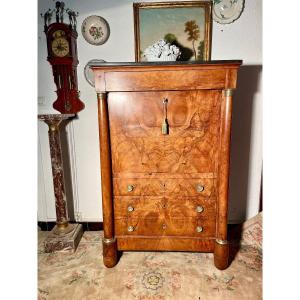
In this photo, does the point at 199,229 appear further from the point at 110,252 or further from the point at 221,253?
the point at 110,252

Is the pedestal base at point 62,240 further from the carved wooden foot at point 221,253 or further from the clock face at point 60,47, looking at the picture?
the clock face at point 60,47

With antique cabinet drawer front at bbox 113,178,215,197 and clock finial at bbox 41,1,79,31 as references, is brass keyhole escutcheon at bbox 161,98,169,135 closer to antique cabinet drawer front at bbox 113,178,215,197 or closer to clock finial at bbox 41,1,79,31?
antique cabinet drawer front at bbox 113,178,215,197

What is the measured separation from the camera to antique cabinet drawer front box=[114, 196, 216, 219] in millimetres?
1799

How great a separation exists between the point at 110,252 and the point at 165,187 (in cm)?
69

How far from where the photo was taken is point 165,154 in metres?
1.73

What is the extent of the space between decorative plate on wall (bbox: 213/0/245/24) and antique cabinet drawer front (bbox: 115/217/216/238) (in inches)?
68.7

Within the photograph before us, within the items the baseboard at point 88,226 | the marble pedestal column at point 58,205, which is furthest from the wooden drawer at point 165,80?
the baseboard at point 88,226

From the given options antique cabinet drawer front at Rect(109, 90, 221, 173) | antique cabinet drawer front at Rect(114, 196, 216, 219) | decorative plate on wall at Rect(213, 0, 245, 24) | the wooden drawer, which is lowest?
antique cabinet drawer front at Rect(114, 196, 216, 219)

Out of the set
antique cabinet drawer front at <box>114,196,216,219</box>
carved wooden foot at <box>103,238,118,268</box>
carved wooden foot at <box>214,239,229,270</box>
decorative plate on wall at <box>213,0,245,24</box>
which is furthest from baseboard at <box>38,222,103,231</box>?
decorative plate on wall at <box>213,0,245,24</box>

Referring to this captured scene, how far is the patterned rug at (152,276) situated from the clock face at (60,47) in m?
1.80

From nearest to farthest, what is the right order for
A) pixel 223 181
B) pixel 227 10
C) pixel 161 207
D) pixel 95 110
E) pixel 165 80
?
pixel 165 80 < pixel 223 181 < pixel 161 207 < pixel 227 10 < pixel 95 110

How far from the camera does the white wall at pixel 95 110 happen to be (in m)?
2.10

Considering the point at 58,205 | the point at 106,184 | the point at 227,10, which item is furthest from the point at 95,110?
the point at 227,10
